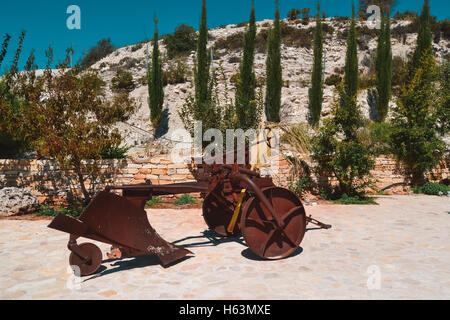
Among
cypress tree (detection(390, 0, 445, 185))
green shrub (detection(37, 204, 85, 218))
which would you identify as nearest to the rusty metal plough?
green shrub (detection(37, 204, 85, 218))

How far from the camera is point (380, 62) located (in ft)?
68.5

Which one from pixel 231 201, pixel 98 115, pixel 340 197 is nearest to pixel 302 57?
pixel 340 197

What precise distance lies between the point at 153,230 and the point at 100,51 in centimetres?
4565

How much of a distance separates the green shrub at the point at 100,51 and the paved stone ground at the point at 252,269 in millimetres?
40942

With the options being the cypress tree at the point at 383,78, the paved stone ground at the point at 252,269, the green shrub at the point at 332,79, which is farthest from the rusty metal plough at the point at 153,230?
the green shrub at the point at 332,79

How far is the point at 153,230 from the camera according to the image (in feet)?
13.6

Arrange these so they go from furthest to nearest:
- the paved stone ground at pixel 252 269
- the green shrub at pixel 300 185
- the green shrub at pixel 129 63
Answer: the green shrub at pixel 129 63
the green shrub at pixel 300 185
the paved stone ground at pixel 252 269

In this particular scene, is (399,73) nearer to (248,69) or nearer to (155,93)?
(248,69)

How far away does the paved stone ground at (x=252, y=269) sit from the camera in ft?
10.6

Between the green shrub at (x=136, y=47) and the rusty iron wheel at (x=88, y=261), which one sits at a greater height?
the green shrub at (x=136, y=47)

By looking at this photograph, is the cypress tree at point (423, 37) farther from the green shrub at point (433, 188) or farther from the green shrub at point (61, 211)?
the green shrub at point (61, 211)

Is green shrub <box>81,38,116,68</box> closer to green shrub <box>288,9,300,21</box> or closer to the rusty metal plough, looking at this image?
green shrub <box>288,9,300,21</box>

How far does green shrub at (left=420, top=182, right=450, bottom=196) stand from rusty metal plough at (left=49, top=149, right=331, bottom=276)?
362 inches

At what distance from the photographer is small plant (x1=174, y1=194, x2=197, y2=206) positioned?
359 inches
